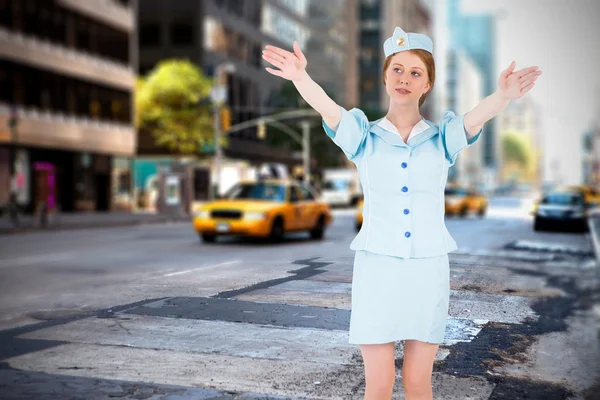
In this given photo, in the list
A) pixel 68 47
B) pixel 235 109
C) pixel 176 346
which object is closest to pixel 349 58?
pixel 235 109

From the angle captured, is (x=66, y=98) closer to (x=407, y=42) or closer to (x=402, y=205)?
(x=407, y=42)

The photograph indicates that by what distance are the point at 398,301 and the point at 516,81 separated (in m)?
1.00

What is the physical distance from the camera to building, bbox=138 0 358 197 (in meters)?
59.4

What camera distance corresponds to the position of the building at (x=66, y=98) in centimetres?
4059

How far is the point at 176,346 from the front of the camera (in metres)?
5.38

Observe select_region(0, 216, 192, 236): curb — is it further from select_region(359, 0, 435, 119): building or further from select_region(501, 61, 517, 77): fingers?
select_region(359, 0, 435, 119): building

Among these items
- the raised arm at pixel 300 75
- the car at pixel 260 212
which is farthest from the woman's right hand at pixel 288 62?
the car at pixel 260 212

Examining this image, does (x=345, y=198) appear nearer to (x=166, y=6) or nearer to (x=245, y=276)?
(x=166, y=6)

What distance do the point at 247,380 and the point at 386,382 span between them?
1.51 meters

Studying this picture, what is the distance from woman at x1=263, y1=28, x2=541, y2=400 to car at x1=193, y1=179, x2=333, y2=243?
12990mm

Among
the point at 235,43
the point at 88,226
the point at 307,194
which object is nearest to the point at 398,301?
the point at 307,194

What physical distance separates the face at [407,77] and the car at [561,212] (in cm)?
1986

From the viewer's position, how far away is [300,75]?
3420 mm

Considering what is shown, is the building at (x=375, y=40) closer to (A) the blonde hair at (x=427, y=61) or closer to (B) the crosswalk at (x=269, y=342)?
(B) the crosswalk at (x=269, y=342)
